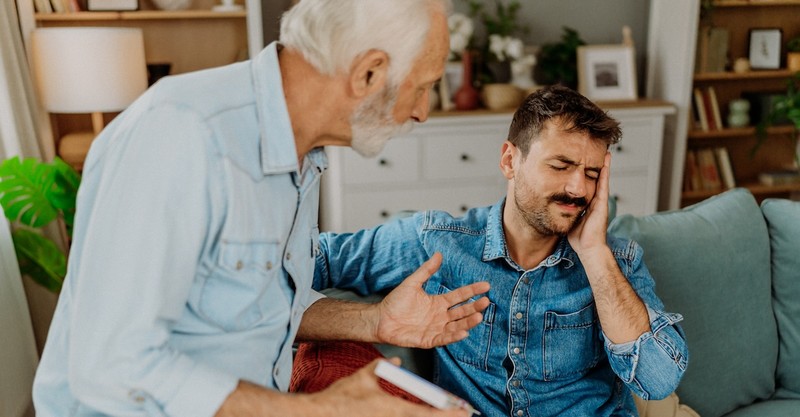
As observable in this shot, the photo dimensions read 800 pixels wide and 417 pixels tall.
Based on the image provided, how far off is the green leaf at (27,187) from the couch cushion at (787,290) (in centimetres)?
212

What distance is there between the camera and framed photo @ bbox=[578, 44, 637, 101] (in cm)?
370

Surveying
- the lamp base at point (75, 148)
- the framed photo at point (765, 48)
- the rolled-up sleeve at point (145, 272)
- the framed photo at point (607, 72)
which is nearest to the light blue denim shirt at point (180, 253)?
the rolled-up sleeve at point (145, 272)

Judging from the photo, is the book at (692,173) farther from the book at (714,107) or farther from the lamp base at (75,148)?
the lamp base at (75,148)

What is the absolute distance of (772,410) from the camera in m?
1.85

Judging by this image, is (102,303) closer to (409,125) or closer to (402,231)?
(409,125)

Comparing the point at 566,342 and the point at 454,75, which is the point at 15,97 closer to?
the point at 454,75

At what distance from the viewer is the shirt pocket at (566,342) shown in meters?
1.53

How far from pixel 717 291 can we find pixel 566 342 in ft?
1.72

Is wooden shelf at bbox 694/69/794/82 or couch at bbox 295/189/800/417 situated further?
wooden shelf at bbox 694/69/794/82

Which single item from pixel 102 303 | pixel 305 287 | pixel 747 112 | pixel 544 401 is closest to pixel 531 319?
pixel 544 401

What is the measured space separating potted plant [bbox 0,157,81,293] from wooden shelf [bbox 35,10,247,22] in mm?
980

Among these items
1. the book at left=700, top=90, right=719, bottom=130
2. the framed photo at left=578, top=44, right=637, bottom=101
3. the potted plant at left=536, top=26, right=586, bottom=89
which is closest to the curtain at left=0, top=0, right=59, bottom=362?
the potted plant at left=536, top=26, right=586, bottom=89

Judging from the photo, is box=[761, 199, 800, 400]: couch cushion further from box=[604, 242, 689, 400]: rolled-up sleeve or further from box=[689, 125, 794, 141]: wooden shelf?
box=[689, 125, 794, 141]: wooden shelf

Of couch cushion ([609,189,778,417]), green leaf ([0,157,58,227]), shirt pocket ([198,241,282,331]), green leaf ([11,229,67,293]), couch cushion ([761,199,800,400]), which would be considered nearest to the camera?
shirt pocket ([198,241,282,331])
